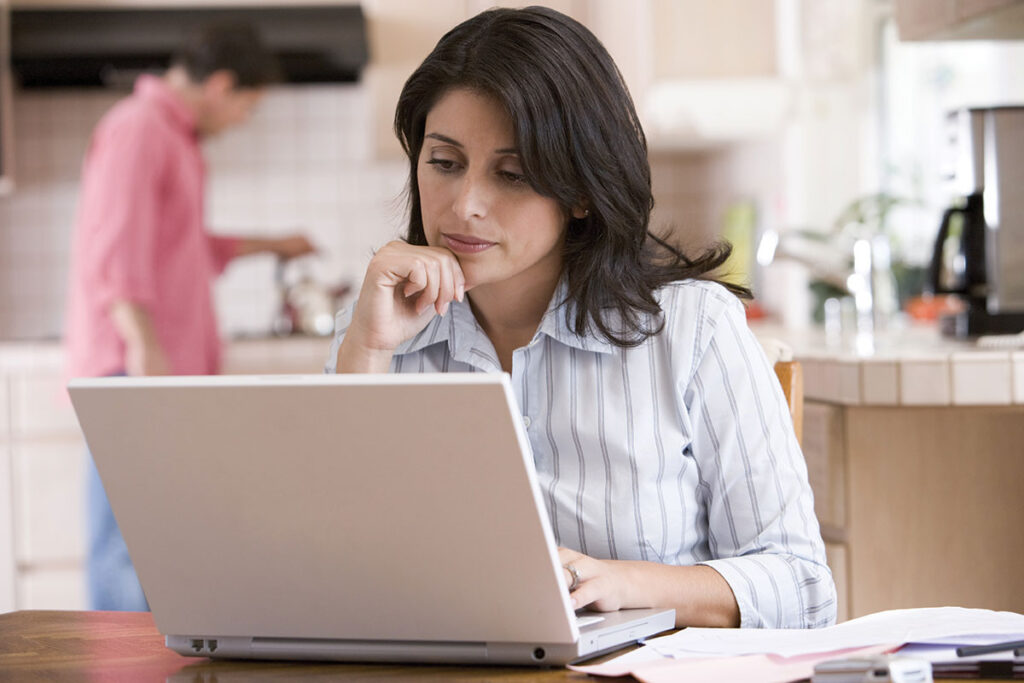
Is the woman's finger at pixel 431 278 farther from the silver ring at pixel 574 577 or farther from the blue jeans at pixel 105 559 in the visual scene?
the blue jeans at pixel 105 559

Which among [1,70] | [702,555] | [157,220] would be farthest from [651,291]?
[1,70]

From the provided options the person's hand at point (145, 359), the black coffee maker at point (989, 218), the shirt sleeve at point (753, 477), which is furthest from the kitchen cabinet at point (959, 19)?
the person's hand at point (145, 359)

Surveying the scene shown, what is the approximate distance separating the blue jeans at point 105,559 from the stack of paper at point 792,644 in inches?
83.3

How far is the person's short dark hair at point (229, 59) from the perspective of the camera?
9.72ft

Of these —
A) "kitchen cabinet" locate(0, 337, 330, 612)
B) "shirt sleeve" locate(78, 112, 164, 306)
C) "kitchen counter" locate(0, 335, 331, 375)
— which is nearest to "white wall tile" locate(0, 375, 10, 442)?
"kitchen cabinet" locate(0, 337, 330, 612)

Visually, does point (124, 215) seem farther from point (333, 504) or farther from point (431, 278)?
point (333, 504)

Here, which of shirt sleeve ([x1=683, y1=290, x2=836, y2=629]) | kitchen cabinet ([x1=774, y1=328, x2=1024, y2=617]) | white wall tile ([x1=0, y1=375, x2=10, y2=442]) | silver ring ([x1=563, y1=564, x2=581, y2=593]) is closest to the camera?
silver ring ([x1=563, y1=564, x2=581, y2=593])

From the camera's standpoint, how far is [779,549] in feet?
3.57

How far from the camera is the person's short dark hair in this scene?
9.72 ft

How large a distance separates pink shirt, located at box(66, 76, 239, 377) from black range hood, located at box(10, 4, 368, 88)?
725 mm

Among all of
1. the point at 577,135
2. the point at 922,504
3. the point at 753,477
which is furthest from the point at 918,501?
the point at 577,135

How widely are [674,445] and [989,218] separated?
1.31 meters

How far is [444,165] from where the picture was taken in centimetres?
118

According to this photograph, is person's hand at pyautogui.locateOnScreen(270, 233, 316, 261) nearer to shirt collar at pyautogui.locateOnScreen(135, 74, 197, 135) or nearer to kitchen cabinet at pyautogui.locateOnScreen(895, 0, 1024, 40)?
shirt collar at pyautogui.locateOnScreen(135, 74, 197, 135)
